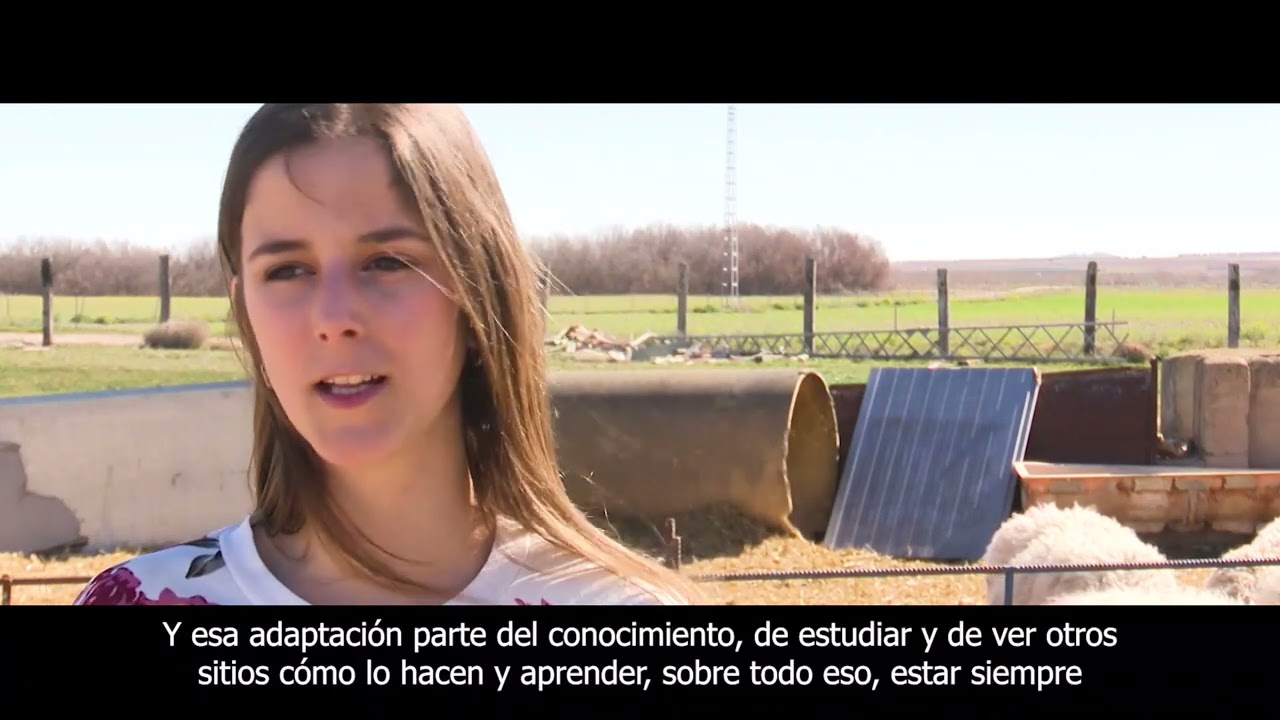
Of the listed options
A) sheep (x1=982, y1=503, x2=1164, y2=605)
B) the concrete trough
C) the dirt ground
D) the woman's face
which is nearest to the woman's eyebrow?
the woman's face

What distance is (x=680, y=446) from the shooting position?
27.1 ft

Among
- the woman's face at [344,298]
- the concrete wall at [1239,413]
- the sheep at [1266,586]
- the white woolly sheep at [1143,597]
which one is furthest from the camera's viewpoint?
the concrete wall at [1239,413]

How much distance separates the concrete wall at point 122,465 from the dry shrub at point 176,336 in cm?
794

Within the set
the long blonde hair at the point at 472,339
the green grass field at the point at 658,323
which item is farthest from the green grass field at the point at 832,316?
the long blonde hair at the point at 472,339

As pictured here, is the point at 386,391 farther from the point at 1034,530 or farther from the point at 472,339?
the point at 1034,530

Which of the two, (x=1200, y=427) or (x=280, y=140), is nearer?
(x=280, y=140)

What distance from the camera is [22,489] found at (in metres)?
7.98

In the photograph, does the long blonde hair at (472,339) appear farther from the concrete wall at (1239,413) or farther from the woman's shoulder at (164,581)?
the concrete wall at (1239,413)

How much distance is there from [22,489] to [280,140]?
25.9 feet

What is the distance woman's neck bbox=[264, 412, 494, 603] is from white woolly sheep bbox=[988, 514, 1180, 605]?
3.75 m

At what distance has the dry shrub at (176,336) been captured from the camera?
15.9 m
